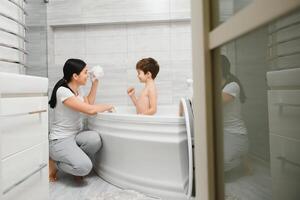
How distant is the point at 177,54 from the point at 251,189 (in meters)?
2.73

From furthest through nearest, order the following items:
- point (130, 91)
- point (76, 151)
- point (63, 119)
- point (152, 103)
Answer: point (130, 91) → point (152, 103) → point (63, 119) → point (76, 151)

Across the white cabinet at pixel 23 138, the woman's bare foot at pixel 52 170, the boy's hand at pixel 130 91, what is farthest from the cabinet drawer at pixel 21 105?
the boy's hand at pixel 130 91

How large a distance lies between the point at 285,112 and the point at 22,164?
3.52 ft

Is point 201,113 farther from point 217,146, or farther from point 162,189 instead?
point 162,189

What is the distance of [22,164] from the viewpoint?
1.14 meters

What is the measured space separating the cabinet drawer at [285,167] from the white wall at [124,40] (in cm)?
271

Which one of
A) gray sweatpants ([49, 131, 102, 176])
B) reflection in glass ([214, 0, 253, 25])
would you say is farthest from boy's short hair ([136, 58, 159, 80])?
reflection in glass ([214, 0, 253, 25])

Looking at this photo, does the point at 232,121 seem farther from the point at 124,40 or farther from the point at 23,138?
the point at 124,40

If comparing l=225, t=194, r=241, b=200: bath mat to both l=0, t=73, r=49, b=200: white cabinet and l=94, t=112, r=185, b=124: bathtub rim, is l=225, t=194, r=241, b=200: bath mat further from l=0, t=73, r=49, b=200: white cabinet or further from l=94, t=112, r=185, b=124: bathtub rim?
l=94, t=112, r=185, b=124: bathtub rim

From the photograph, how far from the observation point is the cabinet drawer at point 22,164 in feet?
A: 3.27

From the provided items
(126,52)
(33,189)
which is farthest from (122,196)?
(126,52)

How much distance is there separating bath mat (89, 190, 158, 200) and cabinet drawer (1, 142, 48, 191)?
1.89 ft

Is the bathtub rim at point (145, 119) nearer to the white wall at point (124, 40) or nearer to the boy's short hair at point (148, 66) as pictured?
the boy's short hair at point (148, 66)

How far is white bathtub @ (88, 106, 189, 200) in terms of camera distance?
68.1 inches
